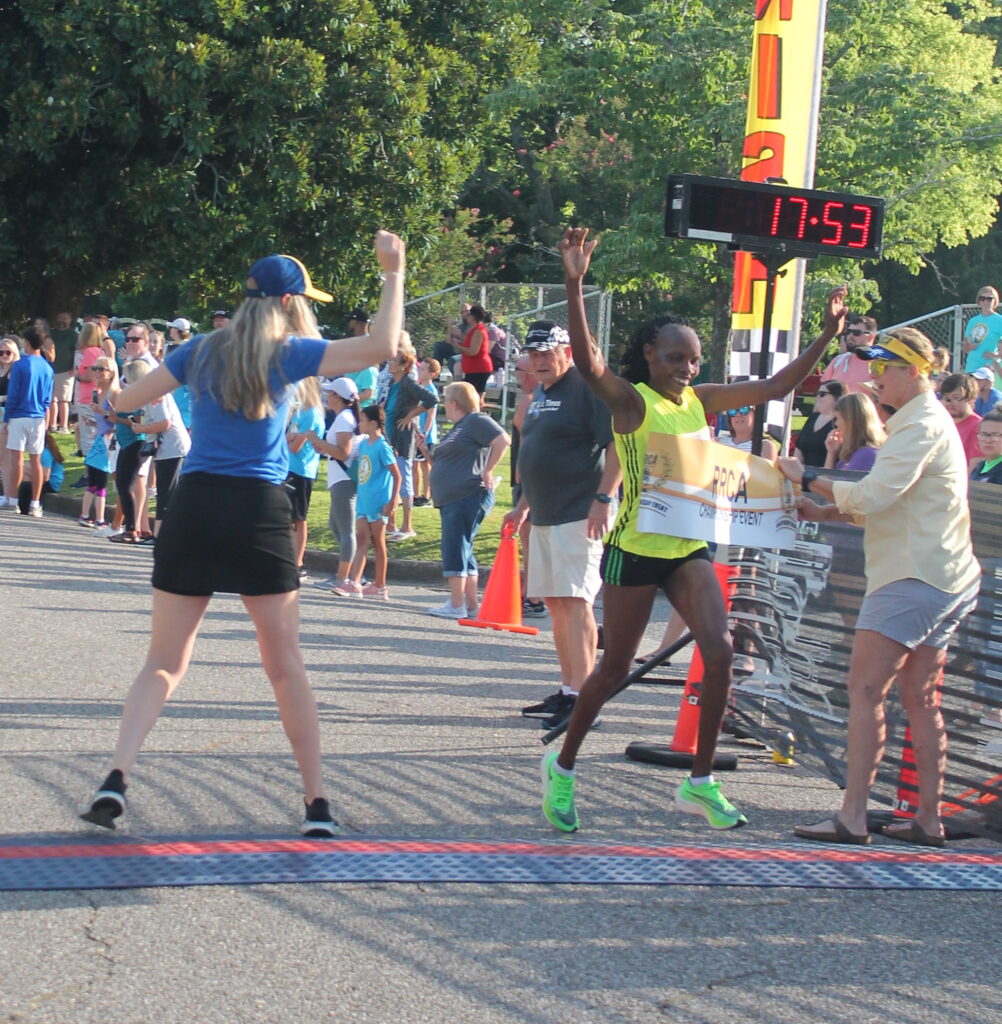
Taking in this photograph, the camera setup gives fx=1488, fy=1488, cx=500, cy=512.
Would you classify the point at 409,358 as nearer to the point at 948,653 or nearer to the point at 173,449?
the point at 173,449

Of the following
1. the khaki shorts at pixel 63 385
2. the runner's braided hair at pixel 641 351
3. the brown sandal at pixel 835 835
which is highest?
the khaki shorts at pixel 63 385

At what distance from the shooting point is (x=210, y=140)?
71.0ft

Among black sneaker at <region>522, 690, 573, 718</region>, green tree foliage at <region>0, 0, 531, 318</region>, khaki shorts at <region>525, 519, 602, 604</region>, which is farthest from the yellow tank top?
green tree foliage at <region>0, 0, 531, 318</region>

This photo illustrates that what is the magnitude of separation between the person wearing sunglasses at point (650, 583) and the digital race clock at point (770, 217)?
4.86 feet

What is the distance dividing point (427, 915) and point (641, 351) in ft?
8.06

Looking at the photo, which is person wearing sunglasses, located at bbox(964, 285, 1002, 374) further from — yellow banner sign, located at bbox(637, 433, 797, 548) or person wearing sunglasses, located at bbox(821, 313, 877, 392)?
yellow banner sign, located at bbox(637, 433, 797, 548)

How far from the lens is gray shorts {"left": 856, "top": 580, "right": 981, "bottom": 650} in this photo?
219 inches

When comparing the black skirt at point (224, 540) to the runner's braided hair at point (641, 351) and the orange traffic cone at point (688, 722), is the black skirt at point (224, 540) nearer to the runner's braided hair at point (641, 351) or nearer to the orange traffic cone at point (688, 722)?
the runner's braided hair at point (641, 351)

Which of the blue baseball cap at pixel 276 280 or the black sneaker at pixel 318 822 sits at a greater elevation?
the blue baseball cap at pixel 276 280

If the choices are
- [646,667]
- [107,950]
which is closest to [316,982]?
[107,950]

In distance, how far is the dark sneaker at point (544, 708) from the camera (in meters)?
7.81

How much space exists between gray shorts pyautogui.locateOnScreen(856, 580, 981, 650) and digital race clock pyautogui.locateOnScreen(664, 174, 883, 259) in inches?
90.1

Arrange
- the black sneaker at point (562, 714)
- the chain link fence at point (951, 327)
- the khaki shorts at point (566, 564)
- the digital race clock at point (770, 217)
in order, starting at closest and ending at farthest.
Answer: the digital race clock at point (770, 217), the black sneaker at point (562, 714), the khaki shorts at point (566, 564), the chain link fence at point (951, 327)

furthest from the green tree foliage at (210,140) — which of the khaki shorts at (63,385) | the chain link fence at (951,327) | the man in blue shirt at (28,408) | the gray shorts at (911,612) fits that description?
the gray shorts at (911,612)
